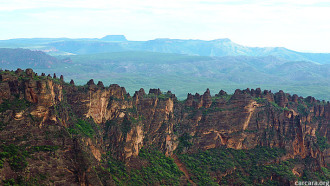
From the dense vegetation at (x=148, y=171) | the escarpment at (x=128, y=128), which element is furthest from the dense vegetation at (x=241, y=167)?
the dense vegetation at (x=148, y=171)

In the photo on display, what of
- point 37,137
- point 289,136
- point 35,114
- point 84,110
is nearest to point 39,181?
point 37,137

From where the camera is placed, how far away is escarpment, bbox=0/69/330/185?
40500 mm

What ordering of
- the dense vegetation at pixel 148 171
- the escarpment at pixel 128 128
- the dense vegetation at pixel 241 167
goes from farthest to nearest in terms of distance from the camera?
the dense vegetation at pixel 241 167 → the dense vegetation at pixel 148 171 → the escarpment at pixel 128 128

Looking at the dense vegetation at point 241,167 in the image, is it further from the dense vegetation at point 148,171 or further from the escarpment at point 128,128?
the dense vegetation at point 148,171

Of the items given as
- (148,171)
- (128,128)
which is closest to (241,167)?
(148,171)

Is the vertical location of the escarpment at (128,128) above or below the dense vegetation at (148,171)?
above

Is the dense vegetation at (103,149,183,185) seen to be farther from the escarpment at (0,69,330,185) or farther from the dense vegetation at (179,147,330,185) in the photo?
the dense vegetation at (179,147,330,185)

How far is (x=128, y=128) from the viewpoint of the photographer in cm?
5488

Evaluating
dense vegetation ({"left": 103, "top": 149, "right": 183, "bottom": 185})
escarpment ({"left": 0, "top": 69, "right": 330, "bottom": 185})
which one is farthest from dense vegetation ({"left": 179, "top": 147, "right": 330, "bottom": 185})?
dense vegetation ({"left": 103, "top": 149, "right": 183, "bottom": 185})

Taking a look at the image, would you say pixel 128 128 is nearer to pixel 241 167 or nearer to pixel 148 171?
pixel 148 171

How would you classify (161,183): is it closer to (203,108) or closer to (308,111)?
(203,108)

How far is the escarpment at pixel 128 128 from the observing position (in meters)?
40.5

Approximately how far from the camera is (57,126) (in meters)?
43.9

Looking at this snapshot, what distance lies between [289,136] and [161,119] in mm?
24583
